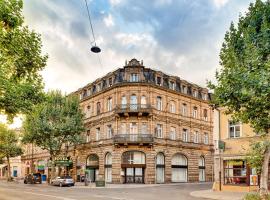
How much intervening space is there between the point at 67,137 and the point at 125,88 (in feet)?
35.2

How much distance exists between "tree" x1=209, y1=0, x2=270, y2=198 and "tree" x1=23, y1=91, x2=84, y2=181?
2955 cm

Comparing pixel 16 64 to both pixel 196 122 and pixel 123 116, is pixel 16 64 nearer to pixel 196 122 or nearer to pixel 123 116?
pixel 123 116

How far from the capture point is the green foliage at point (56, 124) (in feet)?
147

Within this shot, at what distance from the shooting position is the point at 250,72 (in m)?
17.7

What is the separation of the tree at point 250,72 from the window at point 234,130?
970 centimetres

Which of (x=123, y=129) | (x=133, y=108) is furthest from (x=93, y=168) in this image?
(x=133, y=108)

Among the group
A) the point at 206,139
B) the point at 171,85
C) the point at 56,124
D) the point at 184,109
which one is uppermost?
the point at 171,85

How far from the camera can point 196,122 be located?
167 ft

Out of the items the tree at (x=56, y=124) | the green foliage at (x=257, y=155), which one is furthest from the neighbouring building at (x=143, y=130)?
the green foliage at (x=257, y=155)

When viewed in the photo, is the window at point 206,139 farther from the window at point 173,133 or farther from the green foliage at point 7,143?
the green foliage at point 7,143

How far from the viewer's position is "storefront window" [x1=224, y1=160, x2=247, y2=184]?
93.9 feet

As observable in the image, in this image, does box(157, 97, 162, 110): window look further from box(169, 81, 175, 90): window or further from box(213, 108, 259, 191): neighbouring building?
box(213, 108, 259, 191): neighbouring building

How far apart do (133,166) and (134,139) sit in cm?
338

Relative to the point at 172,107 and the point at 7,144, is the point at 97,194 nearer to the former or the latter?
the point at 172,107
